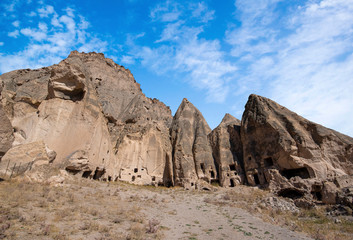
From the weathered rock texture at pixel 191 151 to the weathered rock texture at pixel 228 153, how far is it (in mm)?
973

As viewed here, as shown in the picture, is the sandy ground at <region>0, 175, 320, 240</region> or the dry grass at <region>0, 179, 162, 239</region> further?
the sandy ground at <region>0, 175, 320, 240</region>

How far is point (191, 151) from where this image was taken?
26.8 meters

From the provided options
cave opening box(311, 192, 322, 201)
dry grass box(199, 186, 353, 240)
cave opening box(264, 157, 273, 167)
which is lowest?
dry grass box(199, 186, 353, 240)

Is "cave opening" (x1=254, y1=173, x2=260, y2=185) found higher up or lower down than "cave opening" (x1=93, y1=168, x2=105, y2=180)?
higher up

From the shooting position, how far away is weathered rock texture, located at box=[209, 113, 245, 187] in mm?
23562

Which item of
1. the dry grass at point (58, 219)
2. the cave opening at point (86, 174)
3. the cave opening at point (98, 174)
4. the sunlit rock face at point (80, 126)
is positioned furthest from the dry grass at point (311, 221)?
the sunlit rock face at point (80, 126)

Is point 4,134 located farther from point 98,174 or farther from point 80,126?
point 98,174

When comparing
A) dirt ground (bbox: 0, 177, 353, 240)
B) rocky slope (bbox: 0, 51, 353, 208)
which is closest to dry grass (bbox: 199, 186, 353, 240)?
dirt ground (bbox: 0, 177, 353, 240)

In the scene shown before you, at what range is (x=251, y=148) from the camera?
2375cm

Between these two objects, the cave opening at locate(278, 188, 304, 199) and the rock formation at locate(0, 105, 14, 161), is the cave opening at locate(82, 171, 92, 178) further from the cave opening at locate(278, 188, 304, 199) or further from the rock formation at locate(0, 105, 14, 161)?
the cave opening at locate(278, 188, 304, 199)

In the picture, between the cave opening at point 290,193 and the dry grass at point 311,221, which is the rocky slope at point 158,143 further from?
the dry grass at point 311,221

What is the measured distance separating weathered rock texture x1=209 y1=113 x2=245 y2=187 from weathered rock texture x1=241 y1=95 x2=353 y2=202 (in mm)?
1465

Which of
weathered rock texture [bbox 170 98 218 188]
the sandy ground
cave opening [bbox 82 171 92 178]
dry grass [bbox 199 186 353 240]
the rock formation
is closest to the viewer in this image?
the sandy ground

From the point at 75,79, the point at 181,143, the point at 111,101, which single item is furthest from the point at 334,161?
the point at 111,101
